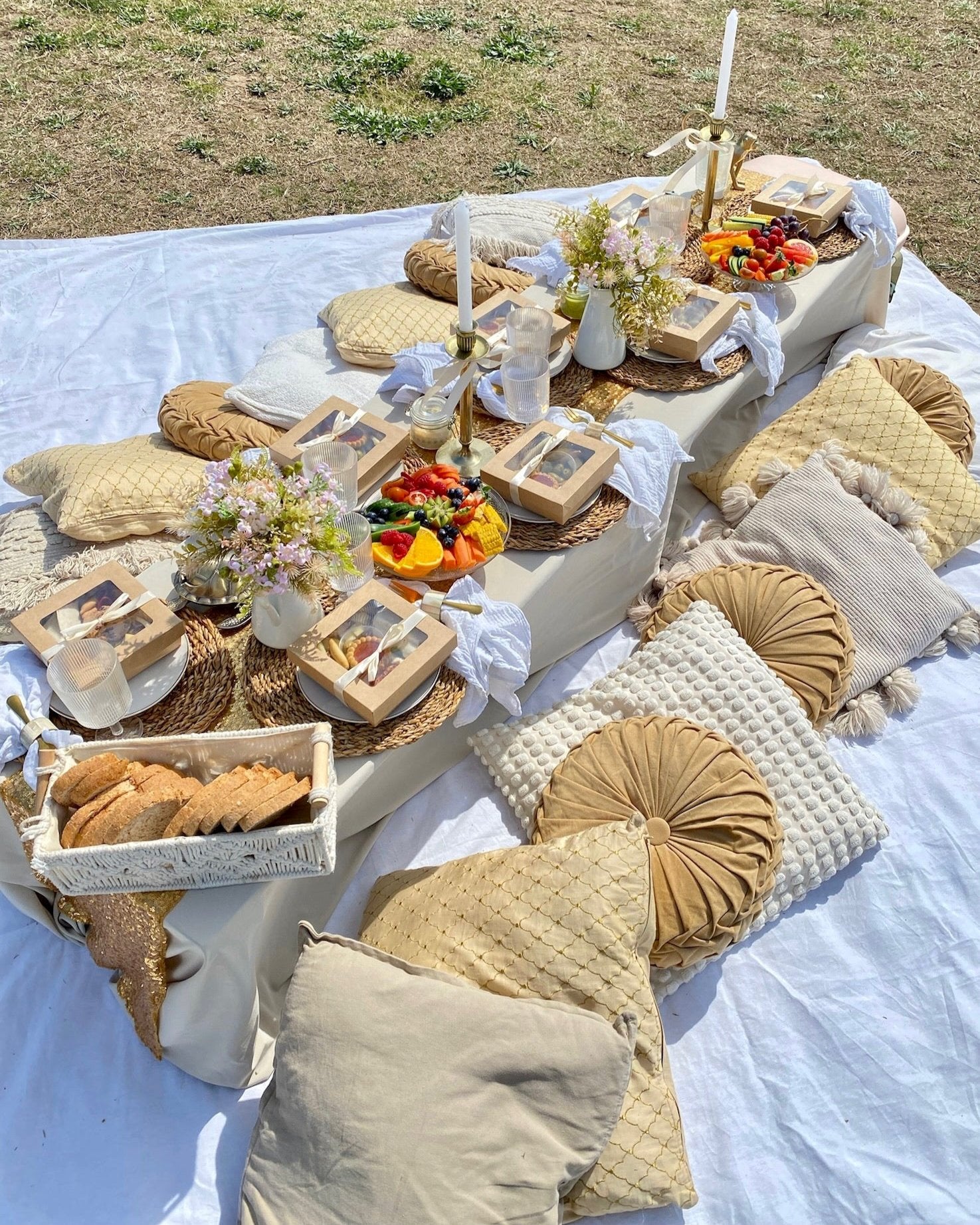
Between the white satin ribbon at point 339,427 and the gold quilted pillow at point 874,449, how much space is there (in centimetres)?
111

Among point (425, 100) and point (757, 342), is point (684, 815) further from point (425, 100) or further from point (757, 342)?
point (425, 100)

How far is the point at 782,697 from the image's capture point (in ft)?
7.32

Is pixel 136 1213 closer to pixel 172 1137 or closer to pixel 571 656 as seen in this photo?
pixel 172 1137

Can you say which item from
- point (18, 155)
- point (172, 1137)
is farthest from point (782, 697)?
point (18, 155)

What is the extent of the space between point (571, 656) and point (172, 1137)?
4.54 feet

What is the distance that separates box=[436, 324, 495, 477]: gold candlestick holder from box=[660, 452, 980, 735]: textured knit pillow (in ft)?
2.24

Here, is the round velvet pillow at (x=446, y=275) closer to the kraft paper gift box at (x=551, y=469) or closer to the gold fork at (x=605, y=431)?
the gold fork at (x=605, y=431)

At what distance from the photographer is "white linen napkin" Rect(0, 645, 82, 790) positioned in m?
1.70

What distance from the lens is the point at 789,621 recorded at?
93.4 inches

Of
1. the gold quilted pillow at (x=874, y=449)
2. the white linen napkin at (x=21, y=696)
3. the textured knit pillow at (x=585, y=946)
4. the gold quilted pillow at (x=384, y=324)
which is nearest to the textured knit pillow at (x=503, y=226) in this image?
the gold quilted pillow at (x=384, y=324)

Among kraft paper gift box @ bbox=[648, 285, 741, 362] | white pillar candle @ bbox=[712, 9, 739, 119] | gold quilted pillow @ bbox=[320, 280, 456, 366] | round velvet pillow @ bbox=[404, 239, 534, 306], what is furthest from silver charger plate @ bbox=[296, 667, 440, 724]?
white pillar candle @ bbox=[712, 9, 739, 119]

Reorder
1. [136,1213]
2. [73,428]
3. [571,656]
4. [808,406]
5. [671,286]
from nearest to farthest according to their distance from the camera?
[136,1213] < [671,286] < [571,656] < [808,406] < [73,428]

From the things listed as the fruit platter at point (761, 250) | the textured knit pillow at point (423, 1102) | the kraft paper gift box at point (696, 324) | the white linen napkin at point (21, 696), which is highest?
the fruit platter at point (761, 250)

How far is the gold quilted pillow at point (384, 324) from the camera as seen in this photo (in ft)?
9.39
